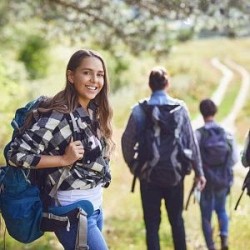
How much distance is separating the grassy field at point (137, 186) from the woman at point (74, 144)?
477 millimetres

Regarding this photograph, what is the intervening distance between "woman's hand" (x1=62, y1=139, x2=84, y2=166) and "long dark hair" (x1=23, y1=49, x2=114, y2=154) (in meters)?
0.20

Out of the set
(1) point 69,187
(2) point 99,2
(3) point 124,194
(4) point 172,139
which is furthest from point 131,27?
(1) point 69,187

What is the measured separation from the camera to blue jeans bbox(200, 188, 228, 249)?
642cm

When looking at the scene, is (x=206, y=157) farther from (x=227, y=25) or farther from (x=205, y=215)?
(x=227, y=25)

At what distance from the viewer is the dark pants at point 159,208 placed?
207 inches

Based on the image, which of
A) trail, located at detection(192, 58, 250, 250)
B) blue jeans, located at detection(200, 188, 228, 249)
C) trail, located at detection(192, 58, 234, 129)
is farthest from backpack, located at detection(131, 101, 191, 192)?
trail, located at detection(192, 58, 234, 129)

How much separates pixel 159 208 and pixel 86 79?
1.94 m

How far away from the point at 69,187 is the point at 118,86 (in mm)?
19084

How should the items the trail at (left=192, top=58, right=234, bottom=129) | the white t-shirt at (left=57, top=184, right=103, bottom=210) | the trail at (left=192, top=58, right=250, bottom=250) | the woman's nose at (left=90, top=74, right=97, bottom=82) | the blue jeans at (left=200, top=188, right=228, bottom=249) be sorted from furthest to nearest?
the trail at (left=192, top=58, right=234, bottom=129)
the trail at (left=192, top=58, right=250, bottom=250)
the blue jeans at (left=200, top=188, right=228, bottom=249)
the woman's nose at (left=90, top=74, right=97, bottom=82)
the white t-shirt at (left=57, top=184, right=103, bottom=210)

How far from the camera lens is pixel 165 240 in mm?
7117

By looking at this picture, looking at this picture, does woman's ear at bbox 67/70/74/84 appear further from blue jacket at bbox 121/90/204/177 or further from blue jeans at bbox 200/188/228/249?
blue jeans at bbox 200/188/228/249

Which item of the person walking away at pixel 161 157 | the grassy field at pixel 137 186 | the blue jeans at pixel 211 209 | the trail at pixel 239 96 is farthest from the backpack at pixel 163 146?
the trail at pixel 239 96

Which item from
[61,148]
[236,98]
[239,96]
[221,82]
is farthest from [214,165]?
[221,82]

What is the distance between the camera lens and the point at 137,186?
10.9 metres
